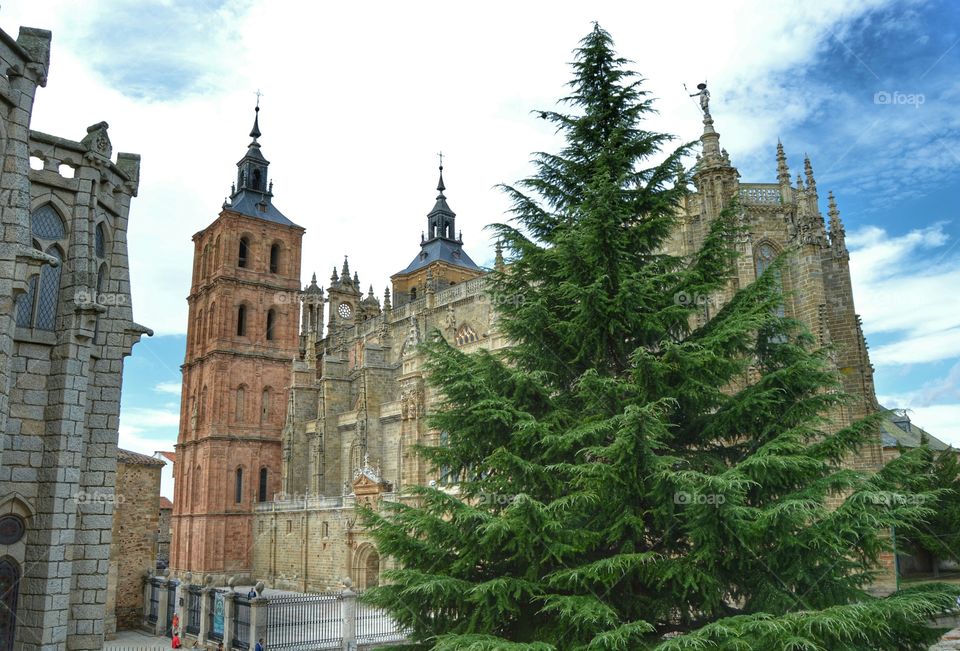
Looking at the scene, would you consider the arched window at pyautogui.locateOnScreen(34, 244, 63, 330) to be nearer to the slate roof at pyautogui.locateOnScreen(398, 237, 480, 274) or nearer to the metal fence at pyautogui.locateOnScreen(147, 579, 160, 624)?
the metal fence at pyautogui.locateOnScreen(147, 579, 160, 624)

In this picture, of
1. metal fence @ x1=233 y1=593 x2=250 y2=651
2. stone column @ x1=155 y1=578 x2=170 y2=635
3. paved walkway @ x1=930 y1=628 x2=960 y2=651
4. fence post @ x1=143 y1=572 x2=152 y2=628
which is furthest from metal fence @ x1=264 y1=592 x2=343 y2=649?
paved walkway @ x1=930 y1=628 x2=960 y2=651

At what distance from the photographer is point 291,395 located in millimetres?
45406

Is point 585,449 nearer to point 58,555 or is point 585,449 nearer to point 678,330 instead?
point 678,330

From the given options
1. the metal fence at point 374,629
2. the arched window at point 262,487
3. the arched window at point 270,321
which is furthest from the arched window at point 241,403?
the metal fence at point 374,629

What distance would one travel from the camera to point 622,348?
9.73 m

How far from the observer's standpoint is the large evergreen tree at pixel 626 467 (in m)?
7.58

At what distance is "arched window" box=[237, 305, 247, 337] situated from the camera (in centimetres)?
4733

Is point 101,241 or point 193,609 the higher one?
point 101,241

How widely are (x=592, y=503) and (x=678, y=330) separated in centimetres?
309

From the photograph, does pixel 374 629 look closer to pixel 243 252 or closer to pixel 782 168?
pixel 782 168

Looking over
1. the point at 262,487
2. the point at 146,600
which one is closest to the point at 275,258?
the point at 262,487

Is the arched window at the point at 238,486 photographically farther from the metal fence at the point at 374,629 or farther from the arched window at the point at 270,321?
the metal fence at the point at 374,629

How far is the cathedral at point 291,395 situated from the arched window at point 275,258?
0.32ft

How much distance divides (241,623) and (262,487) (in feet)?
90.5
